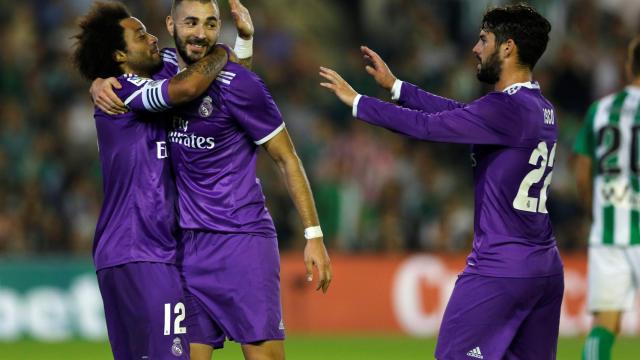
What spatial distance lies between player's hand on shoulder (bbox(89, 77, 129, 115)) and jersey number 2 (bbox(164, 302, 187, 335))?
0.99 metres

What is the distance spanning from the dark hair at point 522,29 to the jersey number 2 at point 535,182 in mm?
450

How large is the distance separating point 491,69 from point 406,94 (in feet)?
1.79

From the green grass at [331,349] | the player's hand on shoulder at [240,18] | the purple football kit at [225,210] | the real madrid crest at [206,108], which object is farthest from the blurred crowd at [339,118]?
the real madrid crest at [206,108]

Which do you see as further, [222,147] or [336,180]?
[336,180]

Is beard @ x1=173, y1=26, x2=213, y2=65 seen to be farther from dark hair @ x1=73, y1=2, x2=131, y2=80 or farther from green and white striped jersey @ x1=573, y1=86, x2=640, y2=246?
green and white striped jersey @ x1=573, y1=86, x2=640, y2=246

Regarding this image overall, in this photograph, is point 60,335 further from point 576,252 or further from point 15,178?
point 576,252

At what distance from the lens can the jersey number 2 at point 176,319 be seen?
19.2ft

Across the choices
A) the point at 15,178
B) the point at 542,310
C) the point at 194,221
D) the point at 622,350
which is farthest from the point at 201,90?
the point at 15,178

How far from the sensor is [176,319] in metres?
5.92

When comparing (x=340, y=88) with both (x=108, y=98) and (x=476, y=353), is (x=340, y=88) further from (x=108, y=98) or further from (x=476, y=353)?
(x=476, y=353)

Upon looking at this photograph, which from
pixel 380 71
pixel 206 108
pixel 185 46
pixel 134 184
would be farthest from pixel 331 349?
pixel 134 184

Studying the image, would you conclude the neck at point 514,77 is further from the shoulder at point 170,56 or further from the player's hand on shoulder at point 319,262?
the shoulder at point 170,56

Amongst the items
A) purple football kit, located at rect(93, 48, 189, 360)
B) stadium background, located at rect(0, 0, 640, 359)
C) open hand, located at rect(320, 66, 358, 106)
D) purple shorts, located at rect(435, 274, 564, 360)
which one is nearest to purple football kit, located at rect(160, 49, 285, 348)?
purple football kit, located at rect(93, 48, 189, 360)

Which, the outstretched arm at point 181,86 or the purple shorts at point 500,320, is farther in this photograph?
the purple shorts at point 500,320
